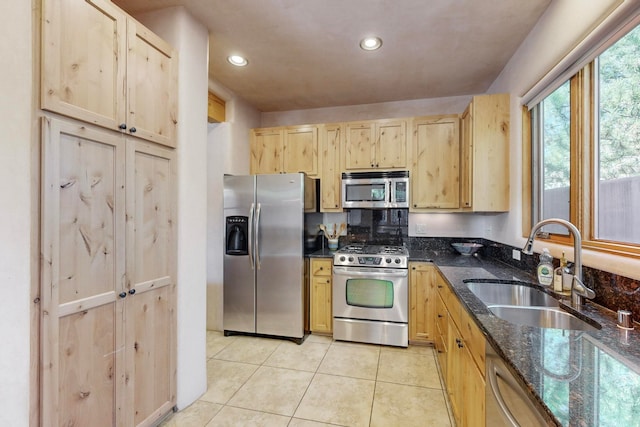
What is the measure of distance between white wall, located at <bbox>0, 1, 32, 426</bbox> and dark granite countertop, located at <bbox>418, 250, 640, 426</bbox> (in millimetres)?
1769

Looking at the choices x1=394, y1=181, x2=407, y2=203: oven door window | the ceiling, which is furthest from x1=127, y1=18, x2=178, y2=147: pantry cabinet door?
x1=394, y1=181, x2=407, y2=203: oven door window

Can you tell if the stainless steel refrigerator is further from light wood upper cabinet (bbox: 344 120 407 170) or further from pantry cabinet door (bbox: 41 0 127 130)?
pantry cabinet door (bbox: 41 0 127 130)

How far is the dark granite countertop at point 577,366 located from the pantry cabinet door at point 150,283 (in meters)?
1.75

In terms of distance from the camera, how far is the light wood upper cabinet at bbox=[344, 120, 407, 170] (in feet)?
10.8

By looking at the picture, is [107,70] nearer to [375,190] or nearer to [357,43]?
[357,43]

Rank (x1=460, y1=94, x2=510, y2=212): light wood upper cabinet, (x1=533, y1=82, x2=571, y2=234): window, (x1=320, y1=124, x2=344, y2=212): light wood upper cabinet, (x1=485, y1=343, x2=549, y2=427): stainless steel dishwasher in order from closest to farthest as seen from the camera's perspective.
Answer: (x1=485, y1=343, x2=549, y2=427): stainless steel dishwasher < (x1=533, y1=82, x2=571, y2=234): window < (x1=460, y1=94, x2=510, y2=212): light wood upper cabinet < (x1=320, y1=124, x2=344, y2=212): light wood upper cabinet

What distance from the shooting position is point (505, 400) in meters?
1.01

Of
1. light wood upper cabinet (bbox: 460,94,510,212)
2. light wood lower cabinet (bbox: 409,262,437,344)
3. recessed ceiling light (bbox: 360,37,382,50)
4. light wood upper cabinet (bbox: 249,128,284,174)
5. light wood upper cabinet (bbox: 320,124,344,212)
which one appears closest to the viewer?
recessed ceiling light (bbox: 360,37,382,50)

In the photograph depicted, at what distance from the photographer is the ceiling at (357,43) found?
1943 mm

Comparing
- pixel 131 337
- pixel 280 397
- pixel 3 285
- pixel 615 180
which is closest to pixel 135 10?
pixel 3 285

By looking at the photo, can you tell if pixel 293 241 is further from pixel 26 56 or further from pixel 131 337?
pixel 26 56

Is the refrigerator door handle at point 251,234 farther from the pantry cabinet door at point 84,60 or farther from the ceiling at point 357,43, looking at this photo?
the pantry cabinet door at point 84,60

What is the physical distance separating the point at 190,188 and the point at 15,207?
0.93 metres

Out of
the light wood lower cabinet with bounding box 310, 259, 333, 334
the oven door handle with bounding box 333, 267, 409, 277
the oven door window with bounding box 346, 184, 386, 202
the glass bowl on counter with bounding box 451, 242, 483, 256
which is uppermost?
the oven door window with bounding box 346, 184, 386, 202
